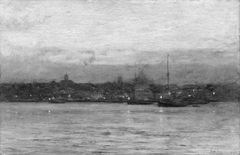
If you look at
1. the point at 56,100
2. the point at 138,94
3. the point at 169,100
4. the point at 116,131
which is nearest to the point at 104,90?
the point at 138,94

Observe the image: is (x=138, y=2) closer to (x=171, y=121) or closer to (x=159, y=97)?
(x=159, y=97)

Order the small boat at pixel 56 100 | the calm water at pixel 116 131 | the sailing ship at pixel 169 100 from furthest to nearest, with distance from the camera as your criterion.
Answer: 1. the small boat at pixel 56 100
2. the sailing ship at pixel 169 100
3. the calm water at pixel 116 131

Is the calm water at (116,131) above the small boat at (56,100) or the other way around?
the other way around

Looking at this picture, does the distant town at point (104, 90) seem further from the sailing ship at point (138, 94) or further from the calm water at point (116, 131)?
the calm water at point (116, 131)

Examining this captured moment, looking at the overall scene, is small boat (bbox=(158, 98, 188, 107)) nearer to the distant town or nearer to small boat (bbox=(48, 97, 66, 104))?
the distant town

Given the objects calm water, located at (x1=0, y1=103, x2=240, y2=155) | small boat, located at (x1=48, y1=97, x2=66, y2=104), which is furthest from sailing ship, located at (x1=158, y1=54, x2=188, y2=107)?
small boat, located at (x1=48, y1=97, x2=66, y2=104)

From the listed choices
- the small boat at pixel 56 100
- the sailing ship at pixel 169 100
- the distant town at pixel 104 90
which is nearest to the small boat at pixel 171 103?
the sailing ship at pixel 169 100

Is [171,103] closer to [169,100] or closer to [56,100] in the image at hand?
[169,100]

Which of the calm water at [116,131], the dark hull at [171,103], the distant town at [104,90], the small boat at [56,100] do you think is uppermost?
the distant town at [104,90]
